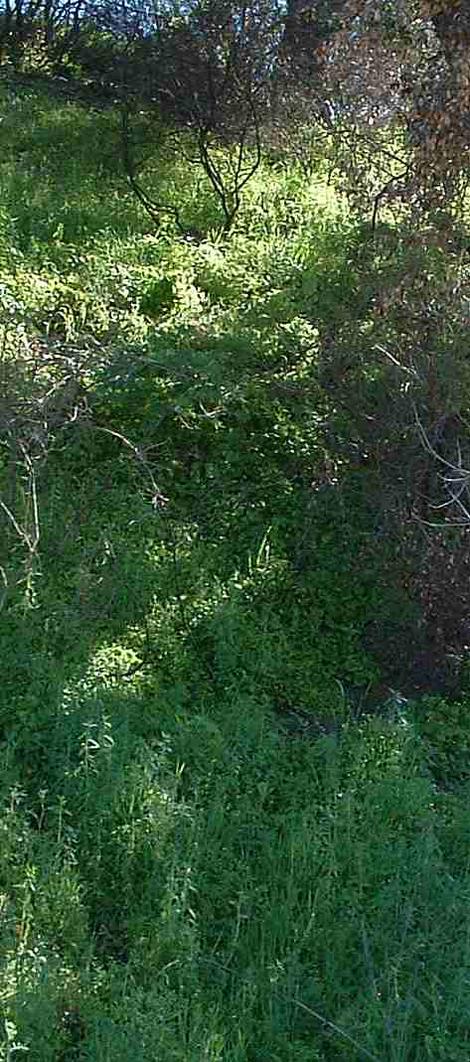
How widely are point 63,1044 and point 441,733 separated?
6.17 feet

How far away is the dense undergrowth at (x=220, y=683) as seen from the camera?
346 centimetres

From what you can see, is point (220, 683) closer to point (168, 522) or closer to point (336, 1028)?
point (168, 522)

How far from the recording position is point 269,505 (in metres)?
5.73

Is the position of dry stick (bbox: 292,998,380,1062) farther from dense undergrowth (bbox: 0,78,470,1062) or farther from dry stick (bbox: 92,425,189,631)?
dry stick (bbox: 92,425,189,631)

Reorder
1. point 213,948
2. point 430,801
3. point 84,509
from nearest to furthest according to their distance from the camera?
point 213,948
point 430,801
point 84,509

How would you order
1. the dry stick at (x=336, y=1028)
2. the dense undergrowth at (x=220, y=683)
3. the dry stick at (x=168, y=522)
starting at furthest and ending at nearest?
the dry stick at (x=168, y=522)
the dense undergrowth at (x=220, y=683)
the dry stick at (x=336, y=1028)

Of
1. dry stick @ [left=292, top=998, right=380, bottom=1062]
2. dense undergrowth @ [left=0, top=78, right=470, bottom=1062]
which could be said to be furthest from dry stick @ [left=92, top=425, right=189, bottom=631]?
dry stick @ [left=292, top=998, right=380, bottom=1062]

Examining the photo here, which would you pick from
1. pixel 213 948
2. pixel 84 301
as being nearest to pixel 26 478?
pixel 84 301

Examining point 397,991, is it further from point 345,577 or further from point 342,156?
point 342,156

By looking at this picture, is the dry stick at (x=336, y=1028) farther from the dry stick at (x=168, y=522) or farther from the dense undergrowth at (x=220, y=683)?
the dry stick at (x=168, y=522)

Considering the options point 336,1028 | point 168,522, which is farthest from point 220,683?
point 336,1028

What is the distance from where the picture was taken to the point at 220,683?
15.7 ft

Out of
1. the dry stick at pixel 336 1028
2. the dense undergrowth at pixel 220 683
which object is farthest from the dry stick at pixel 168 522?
the dry stick at pixel 336 1028

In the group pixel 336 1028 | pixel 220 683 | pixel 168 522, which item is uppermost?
pixel 168 522
